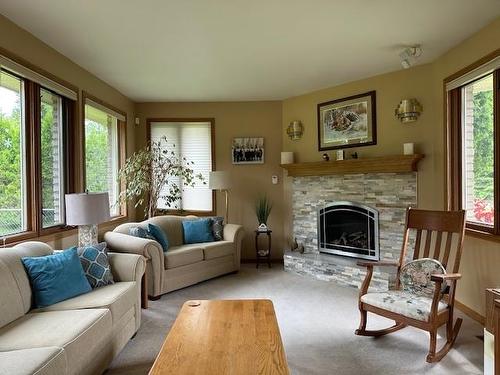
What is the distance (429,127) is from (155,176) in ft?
11.8

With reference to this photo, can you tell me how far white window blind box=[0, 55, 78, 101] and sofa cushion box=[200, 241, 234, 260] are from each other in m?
2.31

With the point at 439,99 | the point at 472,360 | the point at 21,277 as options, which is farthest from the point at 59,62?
the point at 472,360

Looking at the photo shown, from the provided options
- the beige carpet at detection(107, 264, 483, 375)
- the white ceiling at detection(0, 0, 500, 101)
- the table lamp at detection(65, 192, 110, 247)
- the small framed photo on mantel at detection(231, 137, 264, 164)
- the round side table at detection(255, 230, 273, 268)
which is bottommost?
the beige carpet at detection(107, 264, 483, 375)

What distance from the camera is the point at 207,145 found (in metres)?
5.66

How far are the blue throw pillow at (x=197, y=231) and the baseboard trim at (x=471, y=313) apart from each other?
2.98 m

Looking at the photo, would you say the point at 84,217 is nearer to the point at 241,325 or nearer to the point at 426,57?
the point at 241,325

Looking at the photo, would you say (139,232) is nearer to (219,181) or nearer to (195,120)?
(219,181)

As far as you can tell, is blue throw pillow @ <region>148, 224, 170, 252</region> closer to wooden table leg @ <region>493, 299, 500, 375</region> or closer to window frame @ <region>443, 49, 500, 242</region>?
window frame @ <region>443, 49, 500, 242</region>

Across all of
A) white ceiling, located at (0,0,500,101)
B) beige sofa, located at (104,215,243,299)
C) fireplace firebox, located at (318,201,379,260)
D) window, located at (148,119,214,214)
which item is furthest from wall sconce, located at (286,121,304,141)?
beige sofa, located at (104,215,243,299)

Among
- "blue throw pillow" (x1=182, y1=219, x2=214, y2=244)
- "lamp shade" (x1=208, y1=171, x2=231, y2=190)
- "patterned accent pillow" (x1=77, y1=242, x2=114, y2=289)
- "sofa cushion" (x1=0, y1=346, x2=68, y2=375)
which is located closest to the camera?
"sofa cushion" (x1=0, y1=346, x2=68, y2=375)

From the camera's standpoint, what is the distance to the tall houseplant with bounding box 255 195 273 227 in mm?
5324

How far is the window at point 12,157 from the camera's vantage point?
9.59ft

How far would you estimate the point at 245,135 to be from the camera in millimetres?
5605

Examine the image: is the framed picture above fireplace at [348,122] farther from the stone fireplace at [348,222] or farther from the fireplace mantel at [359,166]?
the stone fireplace at [348,222]
